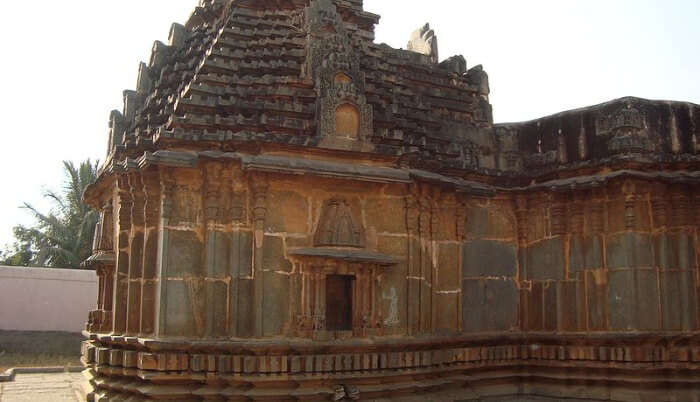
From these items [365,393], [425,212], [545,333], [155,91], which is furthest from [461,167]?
[155,91]

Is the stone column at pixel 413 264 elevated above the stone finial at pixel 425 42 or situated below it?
below

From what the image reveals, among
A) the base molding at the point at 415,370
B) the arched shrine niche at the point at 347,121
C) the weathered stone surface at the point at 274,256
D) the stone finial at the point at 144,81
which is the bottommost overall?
the base molding at the point at 415,370

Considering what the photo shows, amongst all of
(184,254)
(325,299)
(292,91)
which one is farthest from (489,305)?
(184,254)

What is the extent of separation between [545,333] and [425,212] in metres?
3.35

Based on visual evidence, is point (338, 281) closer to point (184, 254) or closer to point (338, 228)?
point (338, 228)

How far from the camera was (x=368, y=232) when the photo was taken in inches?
427

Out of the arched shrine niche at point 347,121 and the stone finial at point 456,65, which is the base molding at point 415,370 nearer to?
the arched shrine niche at point 347,121

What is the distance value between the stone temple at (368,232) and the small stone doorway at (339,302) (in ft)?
0.15

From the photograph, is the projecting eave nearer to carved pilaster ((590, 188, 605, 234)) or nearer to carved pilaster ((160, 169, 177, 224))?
carved pilaster ((160, 169, 177, 224))

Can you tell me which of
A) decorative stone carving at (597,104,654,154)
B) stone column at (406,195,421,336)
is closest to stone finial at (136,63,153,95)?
stone column at (406,195,421,336)

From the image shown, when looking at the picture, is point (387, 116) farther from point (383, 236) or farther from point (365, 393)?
point (365, 393)

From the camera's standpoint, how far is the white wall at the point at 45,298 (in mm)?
23719

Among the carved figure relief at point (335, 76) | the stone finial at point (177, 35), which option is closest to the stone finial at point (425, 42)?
the carved figure relief at point (335, 76)

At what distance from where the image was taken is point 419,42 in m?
15.7
